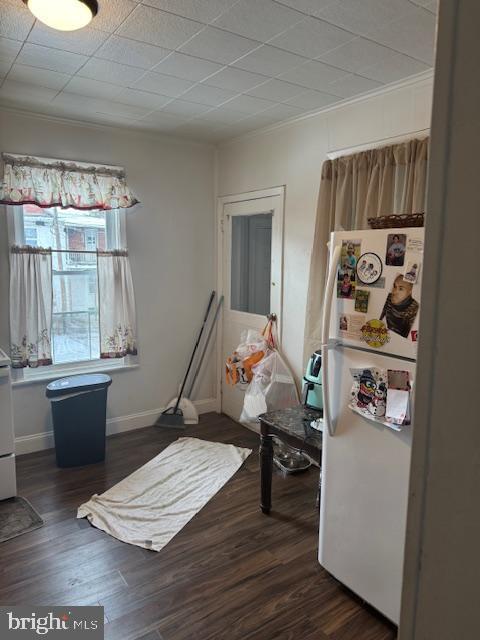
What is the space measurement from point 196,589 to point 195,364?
239 cm

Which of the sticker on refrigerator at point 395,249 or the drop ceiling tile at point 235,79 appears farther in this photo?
the drop ceiling tile at point 235,79

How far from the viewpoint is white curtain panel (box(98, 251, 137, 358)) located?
11.9ft

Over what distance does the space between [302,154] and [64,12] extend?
6.26 ft

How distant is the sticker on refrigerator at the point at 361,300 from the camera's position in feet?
6.00

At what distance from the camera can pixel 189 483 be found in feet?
9.88

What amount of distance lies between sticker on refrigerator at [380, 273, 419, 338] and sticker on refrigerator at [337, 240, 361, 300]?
0.19 metres

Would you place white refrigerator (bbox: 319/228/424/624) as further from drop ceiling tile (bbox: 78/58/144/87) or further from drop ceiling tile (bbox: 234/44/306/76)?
drop ceiling tile (bbox: 78/58/144/87)

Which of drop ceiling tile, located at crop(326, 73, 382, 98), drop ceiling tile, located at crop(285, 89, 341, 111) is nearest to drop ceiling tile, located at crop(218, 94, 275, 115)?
drop ceiling tile, located at crop(285, 89, 341, 111)

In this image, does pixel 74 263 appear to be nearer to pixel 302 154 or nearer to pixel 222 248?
pixel 222 248

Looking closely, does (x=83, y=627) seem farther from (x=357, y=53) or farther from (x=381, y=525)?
(x=357, y=53)

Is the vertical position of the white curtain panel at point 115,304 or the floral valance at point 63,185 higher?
the floral valance at point 63,185

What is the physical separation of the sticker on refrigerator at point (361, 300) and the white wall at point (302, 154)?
121 cm

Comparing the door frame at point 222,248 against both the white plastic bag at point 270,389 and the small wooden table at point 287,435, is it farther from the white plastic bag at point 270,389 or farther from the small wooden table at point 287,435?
the small wooden table at point 287,435

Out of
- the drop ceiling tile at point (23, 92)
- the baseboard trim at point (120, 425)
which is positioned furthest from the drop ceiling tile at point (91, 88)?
the baseboard trim at point (120, 425)
